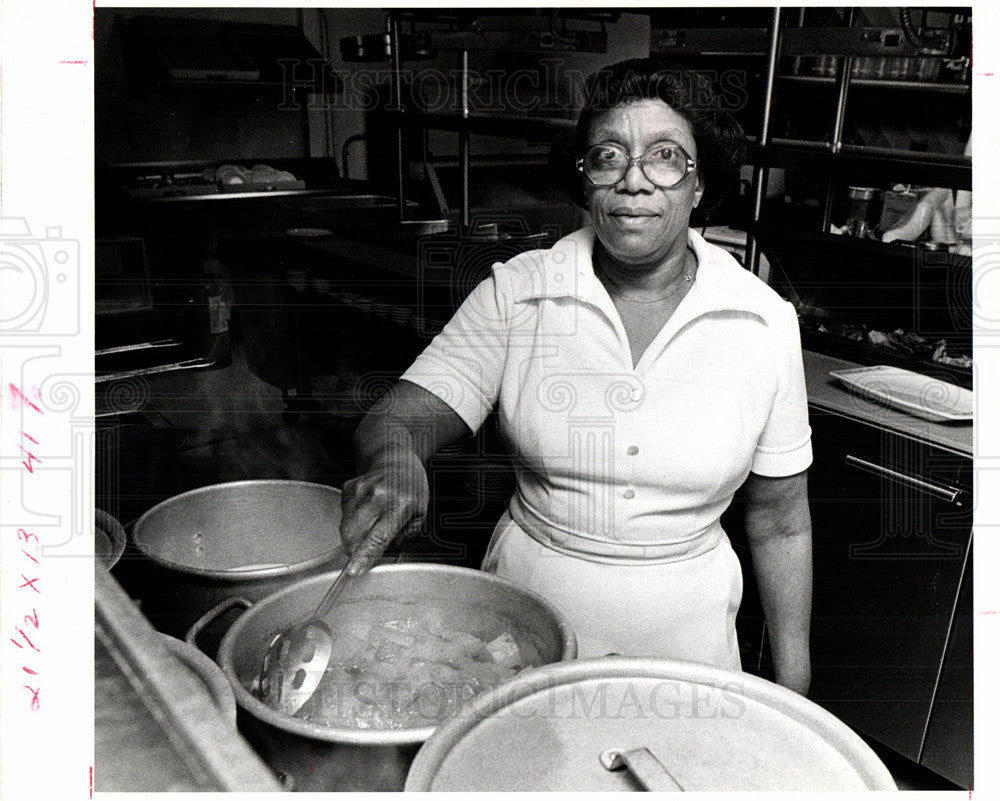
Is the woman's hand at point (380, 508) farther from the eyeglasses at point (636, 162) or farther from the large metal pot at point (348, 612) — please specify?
the eyeglasses at point (636, 162)

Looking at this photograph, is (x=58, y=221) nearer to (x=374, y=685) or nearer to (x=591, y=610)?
(x=374, y=685)

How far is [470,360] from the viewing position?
1459 millimetres

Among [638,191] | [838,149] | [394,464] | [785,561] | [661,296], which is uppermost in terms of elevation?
[838,149]

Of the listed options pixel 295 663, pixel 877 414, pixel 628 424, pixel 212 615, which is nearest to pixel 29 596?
pixel 212 615

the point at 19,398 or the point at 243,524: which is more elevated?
the point at 19,398

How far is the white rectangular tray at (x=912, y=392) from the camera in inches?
85.3

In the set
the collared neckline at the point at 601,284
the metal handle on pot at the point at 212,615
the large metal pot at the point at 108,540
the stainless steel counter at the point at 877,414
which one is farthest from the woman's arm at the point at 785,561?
the large metal pot at the point at 108,540

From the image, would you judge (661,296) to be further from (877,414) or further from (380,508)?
(877,414)

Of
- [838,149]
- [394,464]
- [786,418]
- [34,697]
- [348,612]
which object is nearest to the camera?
[34,697]

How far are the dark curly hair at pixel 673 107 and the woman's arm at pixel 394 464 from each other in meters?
0.48

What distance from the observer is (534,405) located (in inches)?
56.6

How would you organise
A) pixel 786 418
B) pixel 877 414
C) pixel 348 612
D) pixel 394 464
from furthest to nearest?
pixel 877 414
pixel 786 418
pixel 394 464
pixel 348 612

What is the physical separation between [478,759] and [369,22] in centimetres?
573

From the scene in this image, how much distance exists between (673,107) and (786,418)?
1.77 feet
